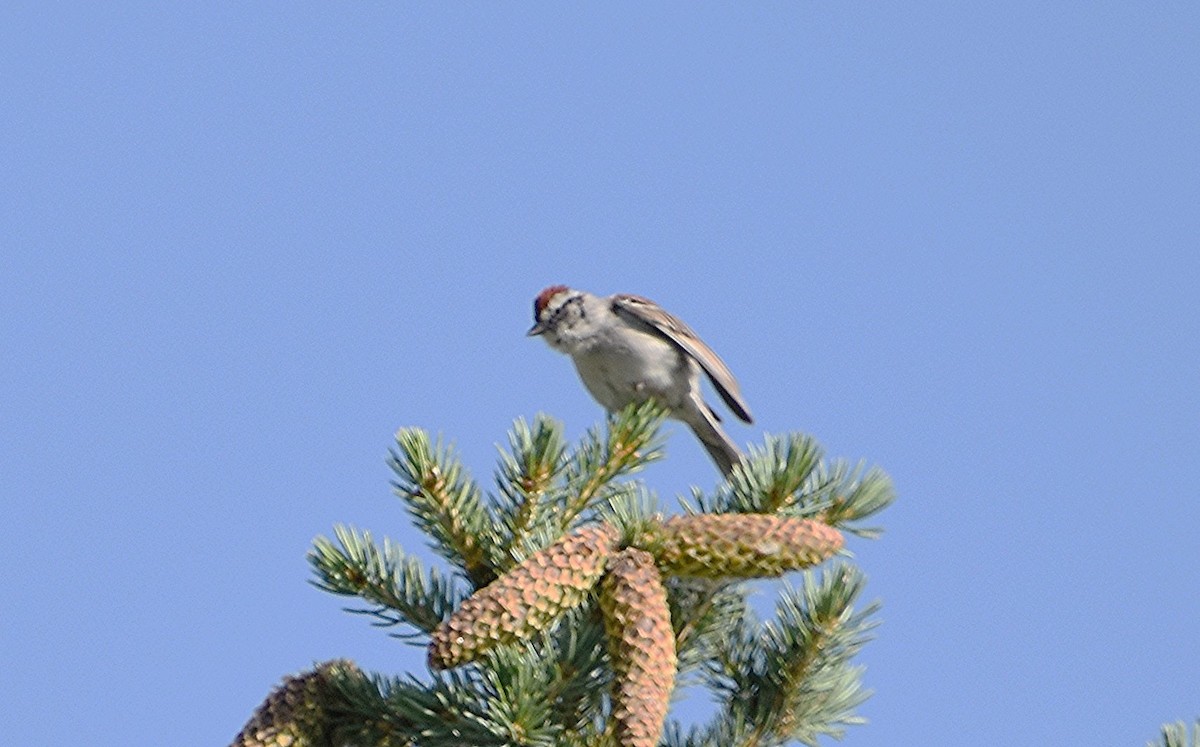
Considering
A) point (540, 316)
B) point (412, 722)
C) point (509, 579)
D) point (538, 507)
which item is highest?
point (540, 316)

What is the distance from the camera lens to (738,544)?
10.3 feet

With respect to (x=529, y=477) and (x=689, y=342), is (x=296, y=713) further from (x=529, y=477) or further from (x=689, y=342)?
(x=689, y=342)

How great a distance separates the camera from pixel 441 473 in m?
3.45

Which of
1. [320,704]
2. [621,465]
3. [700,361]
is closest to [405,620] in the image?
[320,704]

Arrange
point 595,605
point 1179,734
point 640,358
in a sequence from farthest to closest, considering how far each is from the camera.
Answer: point 640,358 < point 595,605 < point 1179,734

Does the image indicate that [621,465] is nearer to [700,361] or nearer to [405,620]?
[405,620]

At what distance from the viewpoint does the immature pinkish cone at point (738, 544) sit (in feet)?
10.2

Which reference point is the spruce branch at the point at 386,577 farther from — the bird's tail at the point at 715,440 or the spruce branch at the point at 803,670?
the bird's tail at the point at 715,440

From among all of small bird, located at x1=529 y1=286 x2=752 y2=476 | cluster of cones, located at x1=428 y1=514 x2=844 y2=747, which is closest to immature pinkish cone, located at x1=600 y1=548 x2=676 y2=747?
cluster of cones, located at x1=428 y1=514 x2=844 y2=747

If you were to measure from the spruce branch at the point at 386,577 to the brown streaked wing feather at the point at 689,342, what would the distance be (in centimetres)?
398

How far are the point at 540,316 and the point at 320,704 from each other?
431 cm

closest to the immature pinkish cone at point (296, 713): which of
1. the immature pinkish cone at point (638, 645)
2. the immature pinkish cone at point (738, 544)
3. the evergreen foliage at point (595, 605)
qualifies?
the evergreen foliage at point (595, 605)

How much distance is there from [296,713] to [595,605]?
25.7 inches

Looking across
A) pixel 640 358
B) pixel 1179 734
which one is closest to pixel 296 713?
pixel 1179 734
